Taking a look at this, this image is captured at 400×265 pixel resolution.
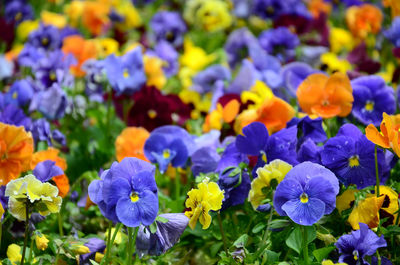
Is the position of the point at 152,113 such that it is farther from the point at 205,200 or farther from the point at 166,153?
the point at 205,200

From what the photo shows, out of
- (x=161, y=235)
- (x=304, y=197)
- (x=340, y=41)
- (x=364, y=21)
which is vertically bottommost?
(x=340, y=41)

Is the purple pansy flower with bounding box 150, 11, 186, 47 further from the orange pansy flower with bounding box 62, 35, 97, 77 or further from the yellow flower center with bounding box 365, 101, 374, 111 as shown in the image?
the yellow flower center with bounding box 365, 101, 374, 111

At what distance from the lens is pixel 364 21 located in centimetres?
326

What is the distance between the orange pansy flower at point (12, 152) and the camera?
1.54m

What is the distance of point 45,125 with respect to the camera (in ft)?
6.31

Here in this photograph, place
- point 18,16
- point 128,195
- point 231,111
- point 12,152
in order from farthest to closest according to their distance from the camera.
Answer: point 18,16
point 231,111
point 12,152
point 128,195

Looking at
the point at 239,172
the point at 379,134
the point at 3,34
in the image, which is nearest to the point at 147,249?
the point at 239,172

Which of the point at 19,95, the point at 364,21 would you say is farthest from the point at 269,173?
the point at 364,21

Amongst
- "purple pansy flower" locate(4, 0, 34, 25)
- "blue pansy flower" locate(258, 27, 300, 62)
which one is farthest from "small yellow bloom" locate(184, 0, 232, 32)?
"purple pansy flower" locate(4, 0, 34, 25)

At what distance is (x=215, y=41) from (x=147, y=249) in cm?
241

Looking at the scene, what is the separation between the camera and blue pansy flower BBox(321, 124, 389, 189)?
57.1 inches

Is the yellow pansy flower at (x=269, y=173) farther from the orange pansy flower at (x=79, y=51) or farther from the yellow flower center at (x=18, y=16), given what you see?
the yellow flower center at (x=18, y=16)

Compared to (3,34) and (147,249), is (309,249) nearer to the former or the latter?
(147,249)

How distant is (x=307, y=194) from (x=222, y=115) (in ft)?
2.17
